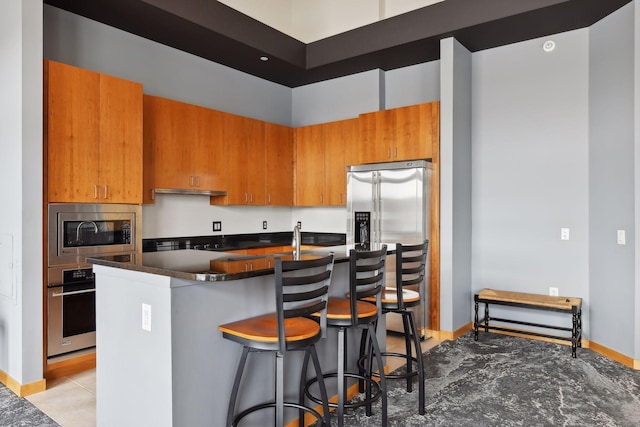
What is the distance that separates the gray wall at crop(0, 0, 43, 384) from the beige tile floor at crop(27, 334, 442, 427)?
6.5 inches

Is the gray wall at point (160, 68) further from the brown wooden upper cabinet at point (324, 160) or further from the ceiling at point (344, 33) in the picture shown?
the brown wooden upper cabinet at point (324, 160)

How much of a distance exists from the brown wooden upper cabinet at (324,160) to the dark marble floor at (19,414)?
362 cm

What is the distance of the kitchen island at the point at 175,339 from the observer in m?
1.94

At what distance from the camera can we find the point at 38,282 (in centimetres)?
307

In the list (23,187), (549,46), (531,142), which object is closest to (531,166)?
(531,142)

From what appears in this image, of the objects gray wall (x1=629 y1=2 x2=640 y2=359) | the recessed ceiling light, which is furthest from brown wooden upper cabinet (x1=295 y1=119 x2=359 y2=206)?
gray wall (x1=629 y1=2 x2=640 y2=359)

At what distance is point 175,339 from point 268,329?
42 cm

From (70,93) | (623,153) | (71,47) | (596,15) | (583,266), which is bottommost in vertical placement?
(583,266)

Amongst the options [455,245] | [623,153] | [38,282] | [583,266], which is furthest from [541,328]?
[38,282]

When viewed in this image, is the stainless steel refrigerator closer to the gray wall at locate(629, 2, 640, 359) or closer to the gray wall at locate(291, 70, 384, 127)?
the gray wall at locate(291, 70, 384, 127)

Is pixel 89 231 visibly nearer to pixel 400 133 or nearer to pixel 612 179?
pixel 400 133

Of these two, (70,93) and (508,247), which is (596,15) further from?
(70,93)

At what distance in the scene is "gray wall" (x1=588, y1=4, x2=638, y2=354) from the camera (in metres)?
3.62

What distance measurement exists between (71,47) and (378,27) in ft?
9.89
